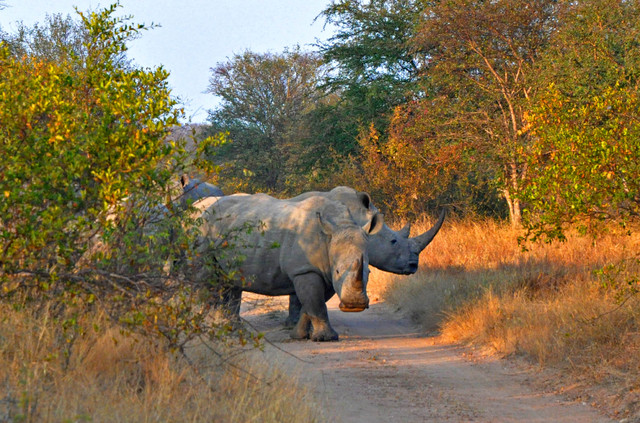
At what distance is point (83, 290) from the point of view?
19.5 feet

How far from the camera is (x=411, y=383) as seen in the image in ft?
26.1

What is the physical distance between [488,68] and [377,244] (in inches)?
309

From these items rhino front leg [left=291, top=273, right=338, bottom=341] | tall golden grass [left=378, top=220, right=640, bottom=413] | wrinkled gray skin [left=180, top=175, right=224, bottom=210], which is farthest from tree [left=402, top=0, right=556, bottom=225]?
rhino front leg [left=291, top=273, right=338, bottom=341]

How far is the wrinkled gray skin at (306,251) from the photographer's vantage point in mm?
10141

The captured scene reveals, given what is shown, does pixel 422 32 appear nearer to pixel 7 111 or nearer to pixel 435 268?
pixel 435 268

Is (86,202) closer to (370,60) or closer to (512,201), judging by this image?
(512,201)

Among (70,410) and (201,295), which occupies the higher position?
(201,295)

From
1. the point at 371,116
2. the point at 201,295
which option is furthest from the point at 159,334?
the point at 371,116

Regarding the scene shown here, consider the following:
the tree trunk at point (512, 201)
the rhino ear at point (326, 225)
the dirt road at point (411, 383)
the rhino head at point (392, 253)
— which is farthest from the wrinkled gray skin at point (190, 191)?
the tree trunk at point (512, 201)

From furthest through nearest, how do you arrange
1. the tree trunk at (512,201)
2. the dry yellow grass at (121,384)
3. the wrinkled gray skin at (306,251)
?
the tree trunk at (512,201) → the wrinkled gray skin at (306,251) → the dry yellow grass at (121,384)

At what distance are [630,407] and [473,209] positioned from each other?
46.5ft

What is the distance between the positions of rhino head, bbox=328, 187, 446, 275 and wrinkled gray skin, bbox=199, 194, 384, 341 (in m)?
0.67

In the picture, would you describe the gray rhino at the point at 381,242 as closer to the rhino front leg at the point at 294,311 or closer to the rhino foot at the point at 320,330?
the rhino front leg at the point at 294,311

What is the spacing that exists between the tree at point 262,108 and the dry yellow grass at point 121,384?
2441cm
